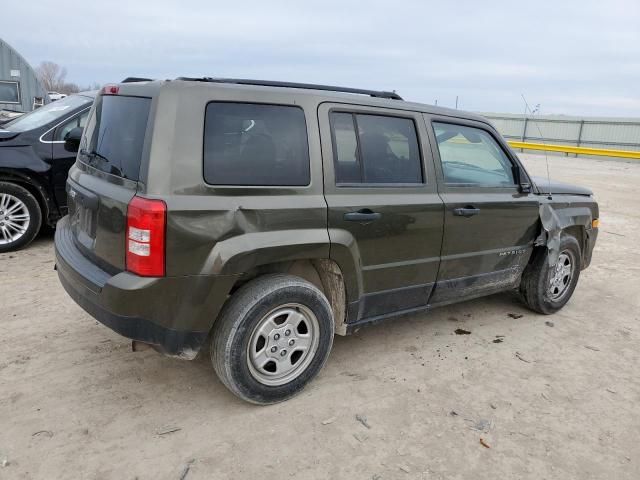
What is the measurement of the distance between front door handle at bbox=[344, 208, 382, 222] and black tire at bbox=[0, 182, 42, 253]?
13.9 ft

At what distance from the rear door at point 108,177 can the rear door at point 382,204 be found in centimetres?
109

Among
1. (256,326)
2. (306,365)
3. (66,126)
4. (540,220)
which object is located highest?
(66,126)

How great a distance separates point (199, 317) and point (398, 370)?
1547mm

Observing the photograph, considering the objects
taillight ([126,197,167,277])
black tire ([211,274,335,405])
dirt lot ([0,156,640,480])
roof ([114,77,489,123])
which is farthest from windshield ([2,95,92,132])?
black tire ([211,274,335,405])

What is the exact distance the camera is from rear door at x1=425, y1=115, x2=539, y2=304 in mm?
3717

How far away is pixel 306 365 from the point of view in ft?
10.4

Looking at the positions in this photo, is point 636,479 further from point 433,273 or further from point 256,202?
point 256,202

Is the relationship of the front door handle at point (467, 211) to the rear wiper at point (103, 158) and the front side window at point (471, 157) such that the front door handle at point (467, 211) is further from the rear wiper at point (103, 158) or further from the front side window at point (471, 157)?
the rear wiper at point (103, 158)

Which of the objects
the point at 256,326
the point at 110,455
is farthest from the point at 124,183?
the point at 110,455

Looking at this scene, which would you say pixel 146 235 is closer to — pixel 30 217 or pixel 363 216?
pixel 363 216

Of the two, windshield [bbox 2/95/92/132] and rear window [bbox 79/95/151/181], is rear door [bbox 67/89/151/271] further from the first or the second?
windshield [bbox 2/95/92/132]

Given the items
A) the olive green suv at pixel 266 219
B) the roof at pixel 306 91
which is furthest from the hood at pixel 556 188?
the roof at pixel 306 91

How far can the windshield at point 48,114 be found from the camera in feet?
19.4

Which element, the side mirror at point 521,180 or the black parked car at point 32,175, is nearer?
the side mirror at point 521,180
